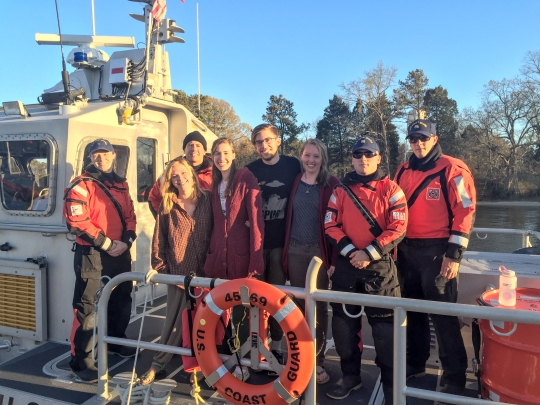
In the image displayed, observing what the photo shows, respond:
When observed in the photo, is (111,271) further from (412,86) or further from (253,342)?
(412,86)

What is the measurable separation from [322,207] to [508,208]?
3440 cm

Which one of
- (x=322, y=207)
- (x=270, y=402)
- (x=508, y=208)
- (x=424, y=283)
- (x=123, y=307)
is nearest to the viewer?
(x=270, y=402)

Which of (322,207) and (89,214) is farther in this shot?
(89,214)

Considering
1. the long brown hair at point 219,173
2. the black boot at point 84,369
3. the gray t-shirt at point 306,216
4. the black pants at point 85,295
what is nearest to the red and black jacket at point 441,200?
the gray t-shirt at point 306,216

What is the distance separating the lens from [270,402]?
7.50 ft

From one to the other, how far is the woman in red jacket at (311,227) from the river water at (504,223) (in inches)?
430

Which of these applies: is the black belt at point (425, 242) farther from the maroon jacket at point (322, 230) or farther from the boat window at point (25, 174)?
the boat window at point (25, 174)

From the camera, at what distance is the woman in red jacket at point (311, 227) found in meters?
3.00

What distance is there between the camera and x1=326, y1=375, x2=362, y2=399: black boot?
2771 mm

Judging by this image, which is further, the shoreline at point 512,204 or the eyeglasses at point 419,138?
the shoreline at point 512,204

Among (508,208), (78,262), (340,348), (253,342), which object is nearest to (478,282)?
(340,348)

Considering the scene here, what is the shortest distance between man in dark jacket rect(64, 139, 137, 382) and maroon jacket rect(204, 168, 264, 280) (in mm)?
887

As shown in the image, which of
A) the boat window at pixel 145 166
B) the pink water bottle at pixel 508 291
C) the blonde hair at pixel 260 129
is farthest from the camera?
the boat window at pixel 145 166

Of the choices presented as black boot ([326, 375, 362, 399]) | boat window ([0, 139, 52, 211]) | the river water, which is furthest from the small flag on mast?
the river water
